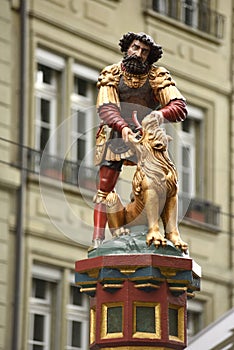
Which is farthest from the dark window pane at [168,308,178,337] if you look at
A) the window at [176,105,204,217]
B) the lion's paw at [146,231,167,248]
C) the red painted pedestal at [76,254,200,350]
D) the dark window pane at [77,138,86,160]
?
the window at [176,105,204,217]

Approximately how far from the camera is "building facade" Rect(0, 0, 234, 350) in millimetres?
30359

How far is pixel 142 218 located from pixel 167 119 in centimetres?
75

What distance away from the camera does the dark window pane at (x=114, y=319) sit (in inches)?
553

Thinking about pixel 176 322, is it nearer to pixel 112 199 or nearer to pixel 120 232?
pixel 120 232

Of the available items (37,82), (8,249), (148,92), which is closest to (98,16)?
(37,82)

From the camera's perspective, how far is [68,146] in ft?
92.6

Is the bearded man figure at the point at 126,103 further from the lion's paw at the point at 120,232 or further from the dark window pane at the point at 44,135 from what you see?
the dark window pane at the point at 44,135

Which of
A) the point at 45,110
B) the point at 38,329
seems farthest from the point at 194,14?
the point at 38,329

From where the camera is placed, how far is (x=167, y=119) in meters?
14.4

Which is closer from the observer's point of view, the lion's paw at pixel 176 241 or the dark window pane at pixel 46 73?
the lion's paw at pixel 176 241

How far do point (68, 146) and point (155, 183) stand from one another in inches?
555

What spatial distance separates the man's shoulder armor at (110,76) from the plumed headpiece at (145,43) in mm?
173

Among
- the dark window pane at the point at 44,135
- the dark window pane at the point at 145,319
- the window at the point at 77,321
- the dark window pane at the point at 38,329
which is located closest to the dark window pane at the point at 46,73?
the dark window pane at the point at 44,135

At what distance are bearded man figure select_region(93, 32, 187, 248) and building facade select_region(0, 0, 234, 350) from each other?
1305cm
